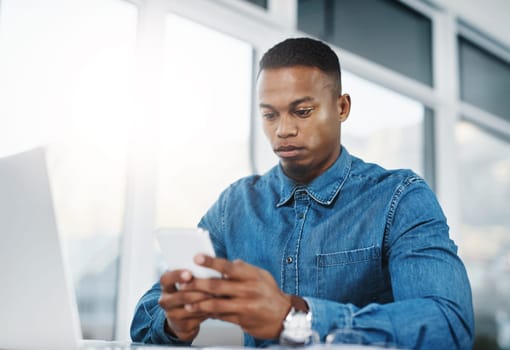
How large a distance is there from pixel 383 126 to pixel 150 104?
1656mm

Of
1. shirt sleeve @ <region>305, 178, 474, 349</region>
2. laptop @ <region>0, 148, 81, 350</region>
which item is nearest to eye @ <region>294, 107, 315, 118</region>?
shirt sleeve @ <region>305, 178, 474, 349</region>

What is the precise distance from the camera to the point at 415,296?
1090 mm

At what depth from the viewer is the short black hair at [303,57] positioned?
142 cm

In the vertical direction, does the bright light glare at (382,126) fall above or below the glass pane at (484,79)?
below

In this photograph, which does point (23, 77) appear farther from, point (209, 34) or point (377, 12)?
point (377, 12)

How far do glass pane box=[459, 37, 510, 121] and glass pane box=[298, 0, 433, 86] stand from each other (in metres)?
0.46

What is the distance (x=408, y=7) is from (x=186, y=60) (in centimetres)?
194

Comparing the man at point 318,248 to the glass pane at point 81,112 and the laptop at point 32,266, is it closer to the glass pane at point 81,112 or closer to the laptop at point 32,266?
the laptop at point 32,266

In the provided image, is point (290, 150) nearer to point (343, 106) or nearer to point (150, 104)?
point (343, 106)

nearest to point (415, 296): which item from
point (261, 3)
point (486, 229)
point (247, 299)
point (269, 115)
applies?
point (247, 299)

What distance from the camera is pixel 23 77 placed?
6.56ft

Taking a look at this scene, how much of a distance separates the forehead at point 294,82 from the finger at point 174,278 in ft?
1.91

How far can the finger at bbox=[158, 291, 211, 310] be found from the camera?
95 cm

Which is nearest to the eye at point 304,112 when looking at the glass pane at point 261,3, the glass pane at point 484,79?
the glass pane at point 261,3
